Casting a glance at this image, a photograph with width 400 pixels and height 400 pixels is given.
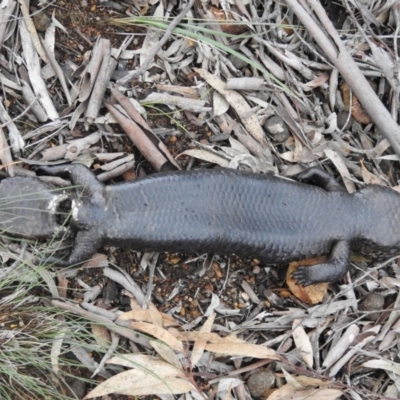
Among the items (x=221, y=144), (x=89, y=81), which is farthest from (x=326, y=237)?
(x=89, y=81)

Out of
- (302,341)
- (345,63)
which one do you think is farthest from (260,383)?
(345,63)

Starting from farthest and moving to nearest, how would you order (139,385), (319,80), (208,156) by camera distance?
(319,80), (208,156), (139,385)

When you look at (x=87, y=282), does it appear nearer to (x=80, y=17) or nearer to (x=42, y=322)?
(x=42, y=322)

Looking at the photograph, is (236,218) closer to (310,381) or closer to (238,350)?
(238,350)

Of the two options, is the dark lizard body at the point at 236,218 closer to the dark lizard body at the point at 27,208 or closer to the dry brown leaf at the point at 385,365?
the dark lizard body at the point at 27,208

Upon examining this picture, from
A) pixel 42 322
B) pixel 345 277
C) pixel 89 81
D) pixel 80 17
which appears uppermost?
pixel 80 17

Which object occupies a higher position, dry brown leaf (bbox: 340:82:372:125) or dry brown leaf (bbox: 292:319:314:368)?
dry brown leaf (bbox: 340:82:372:125)

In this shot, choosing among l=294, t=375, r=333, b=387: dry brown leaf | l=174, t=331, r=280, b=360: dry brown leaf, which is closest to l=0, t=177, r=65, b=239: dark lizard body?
l=174, t=331, r=280, b=360: dry brown leaf

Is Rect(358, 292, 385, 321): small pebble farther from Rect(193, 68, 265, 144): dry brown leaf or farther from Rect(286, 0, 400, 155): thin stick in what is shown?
Rect(193, 68, 265, 144): dry brown leaf
